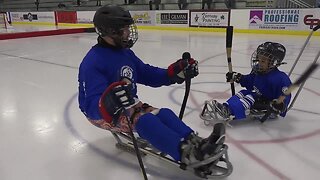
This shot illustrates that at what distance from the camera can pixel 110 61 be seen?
4.42 ft

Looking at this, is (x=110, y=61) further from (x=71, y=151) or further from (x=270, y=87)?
(x=270, y=87)

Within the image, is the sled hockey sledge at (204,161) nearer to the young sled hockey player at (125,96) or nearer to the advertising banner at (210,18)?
the young sled hockey player at (125,96)

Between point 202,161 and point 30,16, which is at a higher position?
point 30,16

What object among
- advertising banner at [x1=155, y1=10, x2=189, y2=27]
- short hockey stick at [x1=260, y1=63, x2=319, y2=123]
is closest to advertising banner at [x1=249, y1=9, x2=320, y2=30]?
advertising banner at [x1=155, y1=10, x2=189, y2=27]

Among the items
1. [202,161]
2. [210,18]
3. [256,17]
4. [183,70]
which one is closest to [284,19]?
[256,17]

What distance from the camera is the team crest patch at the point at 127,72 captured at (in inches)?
55.1

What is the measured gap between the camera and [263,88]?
72.4 inches

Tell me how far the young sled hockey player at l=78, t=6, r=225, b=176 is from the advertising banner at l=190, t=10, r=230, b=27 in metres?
6.93

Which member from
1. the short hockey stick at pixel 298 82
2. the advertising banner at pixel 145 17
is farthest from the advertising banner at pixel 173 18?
the short hockey stick at pixel 298 82

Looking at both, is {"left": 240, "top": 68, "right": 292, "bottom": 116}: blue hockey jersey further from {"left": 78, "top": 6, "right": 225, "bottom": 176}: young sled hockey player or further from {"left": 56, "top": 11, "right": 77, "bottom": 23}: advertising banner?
{"left": 56, "top": 11, "right": 77, "bottom": 23}: advertising banner

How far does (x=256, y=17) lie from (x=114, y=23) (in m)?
6.95

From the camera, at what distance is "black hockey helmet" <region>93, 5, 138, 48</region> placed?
1.27 m

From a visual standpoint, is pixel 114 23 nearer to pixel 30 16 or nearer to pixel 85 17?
pixel 85 17

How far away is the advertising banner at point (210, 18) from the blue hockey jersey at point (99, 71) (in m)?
6.93
